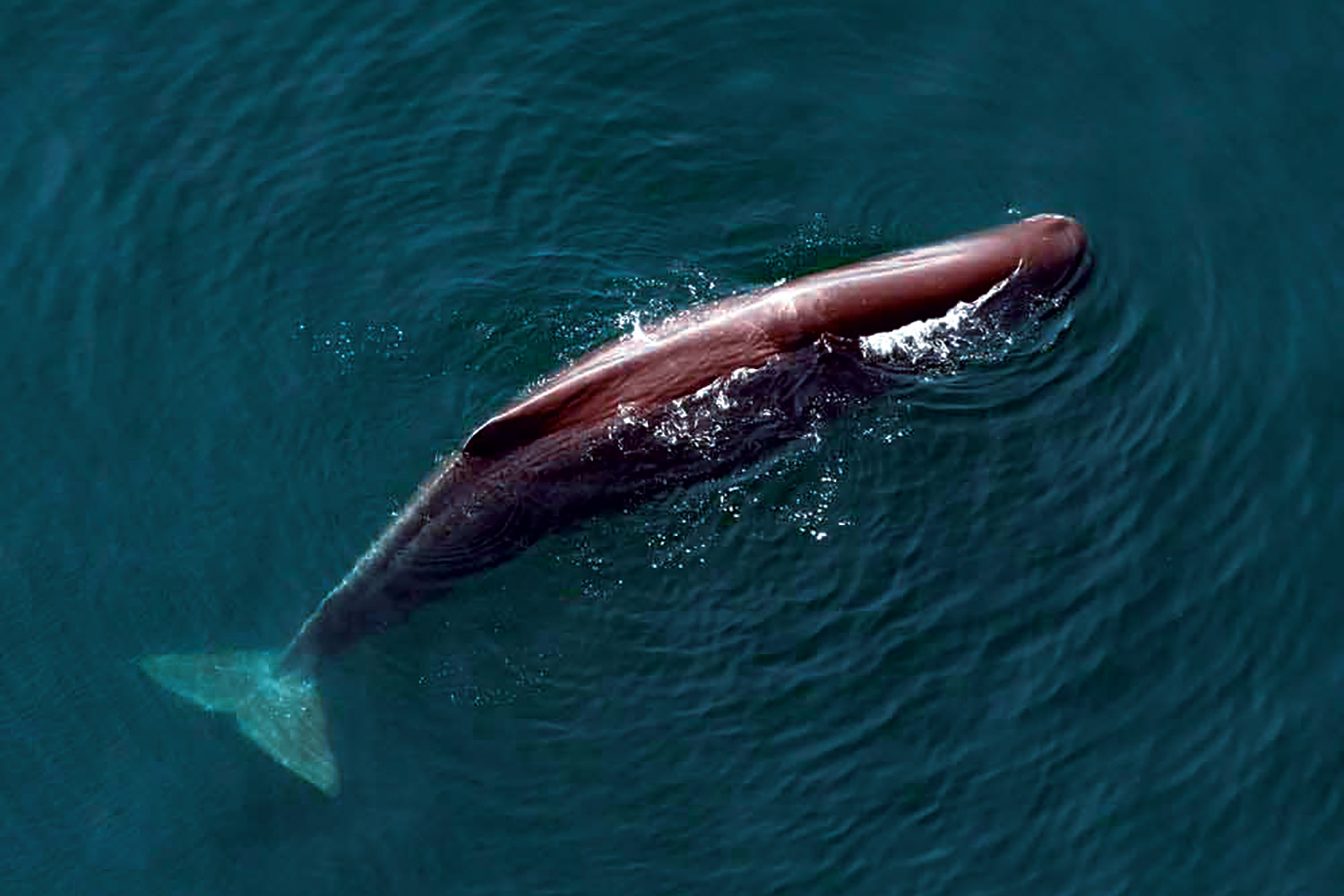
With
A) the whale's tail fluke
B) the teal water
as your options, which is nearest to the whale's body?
the whale's tail fluke

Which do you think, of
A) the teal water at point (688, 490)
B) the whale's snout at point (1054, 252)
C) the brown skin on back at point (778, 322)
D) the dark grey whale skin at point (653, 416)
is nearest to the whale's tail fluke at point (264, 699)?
the teal water at point (688, 490)

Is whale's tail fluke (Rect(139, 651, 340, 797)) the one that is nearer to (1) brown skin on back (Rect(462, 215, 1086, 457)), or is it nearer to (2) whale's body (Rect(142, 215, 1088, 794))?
(2) whale's body (Rect(142, 215, 1088, 794))

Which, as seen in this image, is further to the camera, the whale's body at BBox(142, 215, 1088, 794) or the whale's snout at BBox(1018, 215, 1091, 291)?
the whale's snout at BBox(1018, 215, 1091, 291)

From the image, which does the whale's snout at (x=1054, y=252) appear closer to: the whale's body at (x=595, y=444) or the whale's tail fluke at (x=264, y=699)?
the whale's body at (x=595, y=444)

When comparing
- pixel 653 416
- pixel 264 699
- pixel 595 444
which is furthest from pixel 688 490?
pixel 264 699

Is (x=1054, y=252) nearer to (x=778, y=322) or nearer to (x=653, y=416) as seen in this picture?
(x=778, y=322)

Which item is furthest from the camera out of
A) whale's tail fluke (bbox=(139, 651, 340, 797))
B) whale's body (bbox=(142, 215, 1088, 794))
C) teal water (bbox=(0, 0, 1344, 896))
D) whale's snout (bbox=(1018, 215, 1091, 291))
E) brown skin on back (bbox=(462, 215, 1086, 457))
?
whale's snout (bbox=(1018, 215, 1091, 291))
